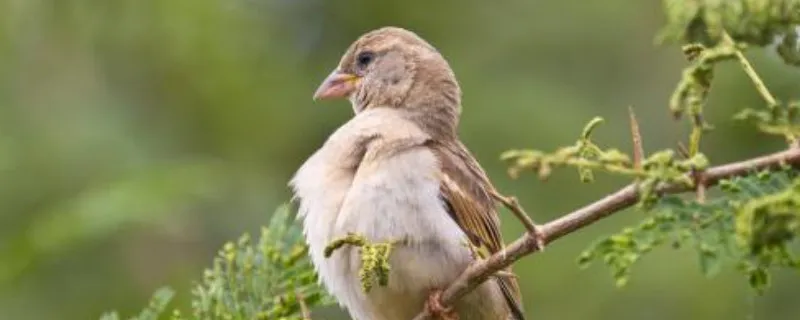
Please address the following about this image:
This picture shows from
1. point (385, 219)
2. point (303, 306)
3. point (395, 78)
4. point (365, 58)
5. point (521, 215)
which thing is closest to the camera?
point (521, 215)

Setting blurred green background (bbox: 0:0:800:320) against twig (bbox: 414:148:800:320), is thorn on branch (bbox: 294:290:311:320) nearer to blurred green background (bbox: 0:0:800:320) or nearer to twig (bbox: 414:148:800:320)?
twig (bbox: 414:148:800:320)

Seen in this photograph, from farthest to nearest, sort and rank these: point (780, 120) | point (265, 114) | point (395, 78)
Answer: point (265, 114) → point (395, 78) → point (780, 120)

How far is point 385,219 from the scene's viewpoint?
451cm

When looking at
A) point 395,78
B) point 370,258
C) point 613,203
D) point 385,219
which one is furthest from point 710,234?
point 395,78

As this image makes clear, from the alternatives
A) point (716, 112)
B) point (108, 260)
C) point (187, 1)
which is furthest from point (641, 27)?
point (108, 260)

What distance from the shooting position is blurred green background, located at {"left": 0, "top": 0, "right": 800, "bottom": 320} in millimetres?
8344

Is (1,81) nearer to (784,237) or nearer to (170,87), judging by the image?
(170,87)

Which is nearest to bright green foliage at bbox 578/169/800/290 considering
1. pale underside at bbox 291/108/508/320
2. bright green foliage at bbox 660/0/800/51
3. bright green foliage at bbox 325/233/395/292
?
bright green foliage at bbox 660/0/800/51

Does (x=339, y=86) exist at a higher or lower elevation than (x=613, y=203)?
higher

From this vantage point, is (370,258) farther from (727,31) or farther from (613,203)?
(727,31)

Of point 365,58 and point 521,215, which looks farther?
point 365,58

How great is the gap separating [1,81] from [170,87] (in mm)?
1800

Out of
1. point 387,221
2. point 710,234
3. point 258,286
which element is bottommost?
point 710,234

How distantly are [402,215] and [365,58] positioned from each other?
1430 millimetres
